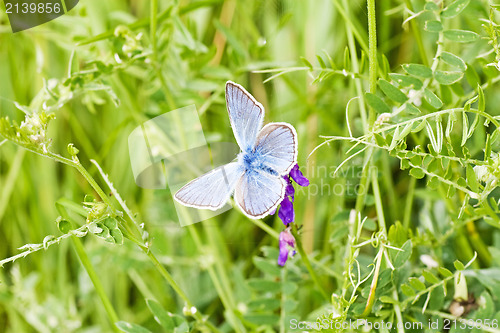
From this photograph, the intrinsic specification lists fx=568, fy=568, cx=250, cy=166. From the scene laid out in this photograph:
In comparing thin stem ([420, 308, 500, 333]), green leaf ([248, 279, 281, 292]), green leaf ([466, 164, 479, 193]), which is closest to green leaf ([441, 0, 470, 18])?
green leaf ([466, 164, 479, 193])

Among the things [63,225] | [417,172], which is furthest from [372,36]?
[63,225]

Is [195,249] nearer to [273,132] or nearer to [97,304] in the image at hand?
[97,304]

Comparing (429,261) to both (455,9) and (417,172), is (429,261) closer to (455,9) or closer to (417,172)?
(417,172)

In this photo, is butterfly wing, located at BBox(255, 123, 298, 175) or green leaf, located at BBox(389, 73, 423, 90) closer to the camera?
butterfly wing, located at BBox(255, 123, 298, 175)

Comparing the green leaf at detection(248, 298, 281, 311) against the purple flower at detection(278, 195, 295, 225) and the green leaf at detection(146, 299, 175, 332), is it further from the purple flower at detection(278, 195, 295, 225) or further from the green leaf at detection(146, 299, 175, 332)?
the purple flower at detection(278, 195, 295, 225)

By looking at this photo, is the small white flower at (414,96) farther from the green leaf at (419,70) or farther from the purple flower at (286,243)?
the purple flower at (286,243)

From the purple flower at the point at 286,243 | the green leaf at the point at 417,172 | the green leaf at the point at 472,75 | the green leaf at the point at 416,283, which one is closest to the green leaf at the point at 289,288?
the purple flower at the point at 286,243

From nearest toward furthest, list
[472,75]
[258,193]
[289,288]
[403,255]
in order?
[258,193], [403,255], [472,75], [289,288]
